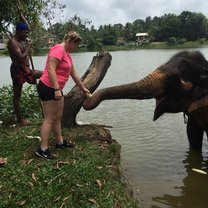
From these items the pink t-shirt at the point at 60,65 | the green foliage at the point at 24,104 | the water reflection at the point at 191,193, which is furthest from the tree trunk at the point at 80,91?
the water reflection at the point at 191,193

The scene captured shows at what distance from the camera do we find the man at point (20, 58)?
22.7ft

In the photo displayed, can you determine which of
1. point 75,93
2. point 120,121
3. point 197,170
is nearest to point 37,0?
point 75,93

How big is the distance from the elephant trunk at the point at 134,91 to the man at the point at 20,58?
1652 mm

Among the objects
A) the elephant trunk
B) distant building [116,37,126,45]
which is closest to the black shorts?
the elephant trunk

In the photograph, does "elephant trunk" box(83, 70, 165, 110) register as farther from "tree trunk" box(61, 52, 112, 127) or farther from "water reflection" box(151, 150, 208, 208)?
"water reflection" box(151, 150, 208, 208)

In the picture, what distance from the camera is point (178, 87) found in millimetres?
6293

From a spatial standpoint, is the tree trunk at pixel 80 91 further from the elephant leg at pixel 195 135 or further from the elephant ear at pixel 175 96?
the elephant leg at pixel 195 135

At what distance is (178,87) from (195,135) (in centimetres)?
175

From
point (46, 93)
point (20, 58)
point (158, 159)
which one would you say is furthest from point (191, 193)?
point (20, 58)

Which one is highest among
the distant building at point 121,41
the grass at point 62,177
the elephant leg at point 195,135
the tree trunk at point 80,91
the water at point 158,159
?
the tree trunk at point 80,91

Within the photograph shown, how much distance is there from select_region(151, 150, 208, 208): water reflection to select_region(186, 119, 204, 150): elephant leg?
0.51 metres

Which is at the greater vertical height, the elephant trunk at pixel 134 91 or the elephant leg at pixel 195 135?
the elephant trunk at pixel 134 91

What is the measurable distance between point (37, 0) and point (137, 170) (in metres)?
4.80

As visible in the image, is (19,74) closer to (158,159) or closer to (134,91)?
(134,91)
